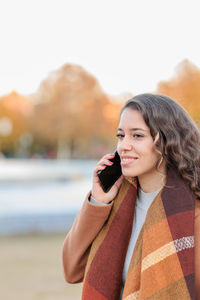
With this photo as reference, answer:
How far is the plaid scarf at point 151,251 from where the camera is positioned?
154 cm

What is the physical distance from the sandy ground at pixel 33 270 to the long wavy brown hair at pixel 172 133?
2.73 metres

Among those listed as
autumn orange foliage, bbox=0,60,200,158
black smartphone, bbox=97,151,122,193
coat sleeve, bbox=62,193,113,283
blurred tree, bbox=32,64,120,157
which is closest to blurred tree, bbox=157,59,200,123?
autumn orange foliage, bbox=0,60,200,158

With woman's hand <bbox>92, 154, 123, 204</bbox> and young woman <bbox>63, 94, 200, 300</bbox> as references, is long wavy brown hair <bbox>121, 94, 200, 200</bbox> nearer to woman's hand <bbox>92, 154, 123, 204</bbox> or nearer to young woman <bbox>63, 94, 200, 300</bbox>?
young woman <bbox>63, 94, 200, 300</bbox>

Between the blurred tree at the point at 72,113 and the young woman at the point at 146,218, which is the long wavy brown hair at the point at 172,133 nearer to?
the young woman at the point at 146,218

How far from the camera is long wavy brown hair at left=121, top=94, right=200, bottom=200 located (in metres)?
1.70

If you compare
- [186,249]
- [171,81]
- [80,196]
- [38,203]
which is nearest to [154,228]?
[186,249]

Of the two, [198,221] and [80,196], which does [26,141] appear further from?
[198,221]

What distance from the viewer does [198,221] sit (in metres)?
1.61

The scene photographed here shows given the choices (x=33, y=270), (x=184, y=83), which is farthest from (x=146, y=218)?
(x=184, y=83)

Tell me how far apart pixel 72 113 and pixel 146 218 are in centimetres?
4399

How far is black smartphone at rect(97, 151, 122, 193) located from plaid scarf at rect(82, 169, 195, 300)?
60 mm

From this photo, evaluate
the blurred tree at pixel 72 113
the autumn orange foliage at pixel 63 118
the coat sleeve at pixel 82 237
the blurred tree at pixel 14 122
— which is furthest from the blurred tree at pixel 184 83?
the blurred tree at pixel 14 122

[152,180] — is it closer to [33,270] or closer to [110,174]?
[110,174]

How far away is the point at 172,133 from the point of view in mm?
1730
